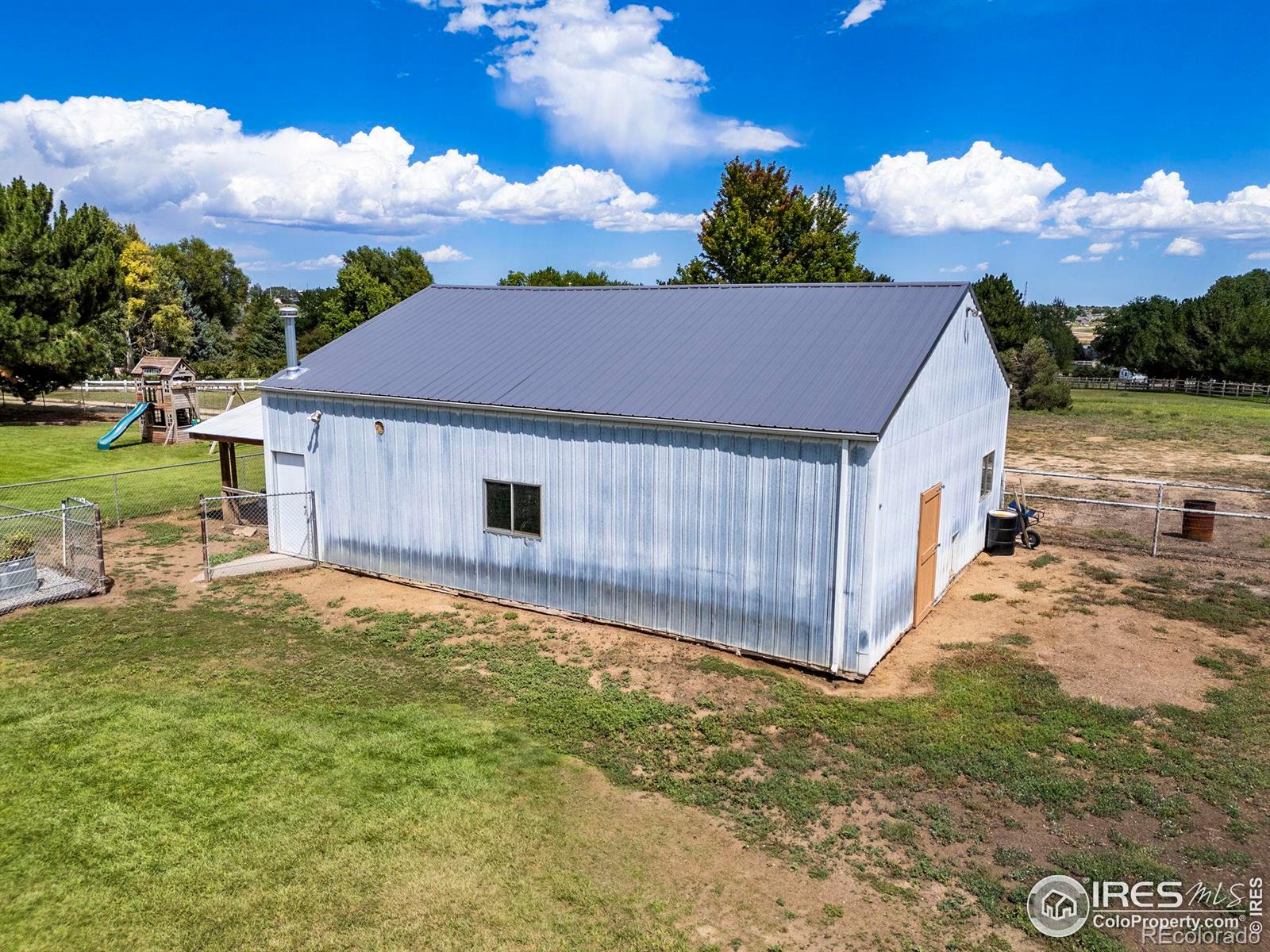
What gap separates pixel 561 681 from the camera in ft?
36.6

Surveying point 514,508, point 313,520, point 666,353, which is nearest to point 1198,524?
point 666,353

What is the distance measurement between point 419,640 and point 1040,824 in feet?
27.6

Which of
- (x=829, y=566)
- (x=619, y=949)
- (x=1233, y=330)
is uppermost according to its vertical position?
(x=1233, y=330)

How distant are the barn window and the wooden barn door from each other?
585 centimetres

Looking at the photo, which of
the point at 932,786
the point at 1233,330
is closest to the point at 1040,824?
the point at 932,786

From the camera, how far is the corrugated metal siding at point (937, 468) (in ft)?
36.9

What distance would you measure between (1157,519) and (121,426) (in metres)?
31.5

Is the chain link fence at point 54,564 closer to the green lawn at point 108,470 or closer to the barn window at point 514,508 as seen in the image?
the green lawn at point 108,470

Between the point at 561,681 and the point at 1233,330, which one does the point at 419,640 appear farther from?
the point at 1233,330

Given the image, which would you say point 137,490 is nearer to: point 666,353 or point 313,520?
point 313,520

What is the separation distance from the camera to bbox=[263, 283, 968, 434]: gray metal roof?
39.0 feet

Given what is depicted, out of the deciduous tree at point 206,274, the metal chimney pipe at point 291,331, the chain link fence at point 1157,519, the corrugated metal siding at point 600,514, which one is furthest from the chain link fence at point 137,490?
the deciduous tree at point 206,274

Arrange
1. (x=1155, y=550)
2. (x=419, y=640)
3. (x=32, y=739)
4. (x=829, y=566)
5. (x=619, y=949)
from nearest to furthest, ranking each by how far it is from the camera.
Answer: (x=619, y=949) → (x=32, y=739) → (x=829, y=566) → (x=419, y=640) → (x=1155, y=550)

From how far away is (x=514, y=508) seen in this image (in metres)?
13.8
